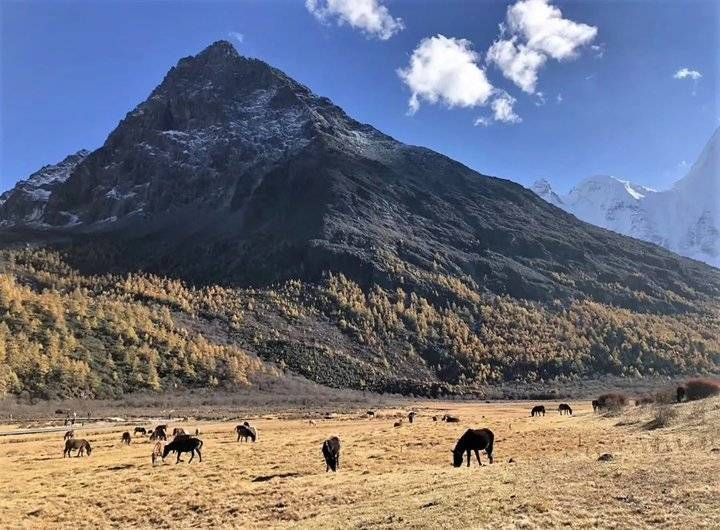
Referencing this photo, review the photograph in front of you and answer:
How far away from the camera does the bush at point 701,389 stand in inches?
2038

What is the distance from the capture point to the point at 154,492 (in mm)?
27172

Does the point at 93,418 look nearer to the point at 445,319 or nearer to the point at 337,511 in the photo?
the point at 337,511

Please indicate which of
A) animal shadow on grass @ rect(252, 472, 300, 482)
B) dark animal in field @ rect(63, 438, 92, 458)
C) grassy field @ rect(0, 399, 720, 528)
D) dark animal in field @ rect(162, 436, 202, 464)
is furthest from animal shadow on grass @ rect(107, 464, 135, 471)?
animal shadow on grass @ rect(252, 472, 300, 482)

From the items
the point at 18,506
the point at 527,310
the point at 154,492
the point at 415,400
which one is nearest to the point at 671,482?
the point at 154,492

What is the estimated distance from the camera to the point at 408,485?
23641 millimetres

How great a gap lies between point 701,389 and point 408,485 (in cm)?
4147

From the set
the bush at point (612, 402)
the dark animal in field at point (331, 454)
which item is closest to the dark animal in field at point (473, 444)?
the dark animal in field at point (331, 454)

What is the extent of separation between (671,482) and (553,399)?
405 feet

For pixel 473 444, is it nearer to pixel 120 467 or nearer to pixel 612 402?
pixel 120 467

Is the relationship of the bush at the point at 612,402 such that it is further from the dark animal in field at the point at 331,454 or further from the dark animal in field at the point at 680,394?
the dark animal in field at the point at 331,454

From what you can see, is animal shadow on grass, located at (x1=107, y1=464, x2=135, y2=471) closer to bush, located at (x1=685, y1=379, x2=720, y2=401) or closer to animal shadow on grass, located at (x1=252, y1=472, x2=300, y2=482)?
animal shadow on grass, located at (x1=252, y1=472, x2=300, y2=482)

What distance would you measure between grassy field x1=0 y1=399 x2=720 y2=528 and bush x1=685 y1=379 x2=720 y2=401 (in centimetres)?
1510

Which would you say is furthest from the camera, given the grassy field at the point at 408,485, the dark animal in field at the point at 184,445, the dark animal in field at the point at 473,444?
the dark animal in field at the point at 184,445

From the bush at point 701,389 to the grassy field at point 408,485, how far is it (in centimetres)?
1510
